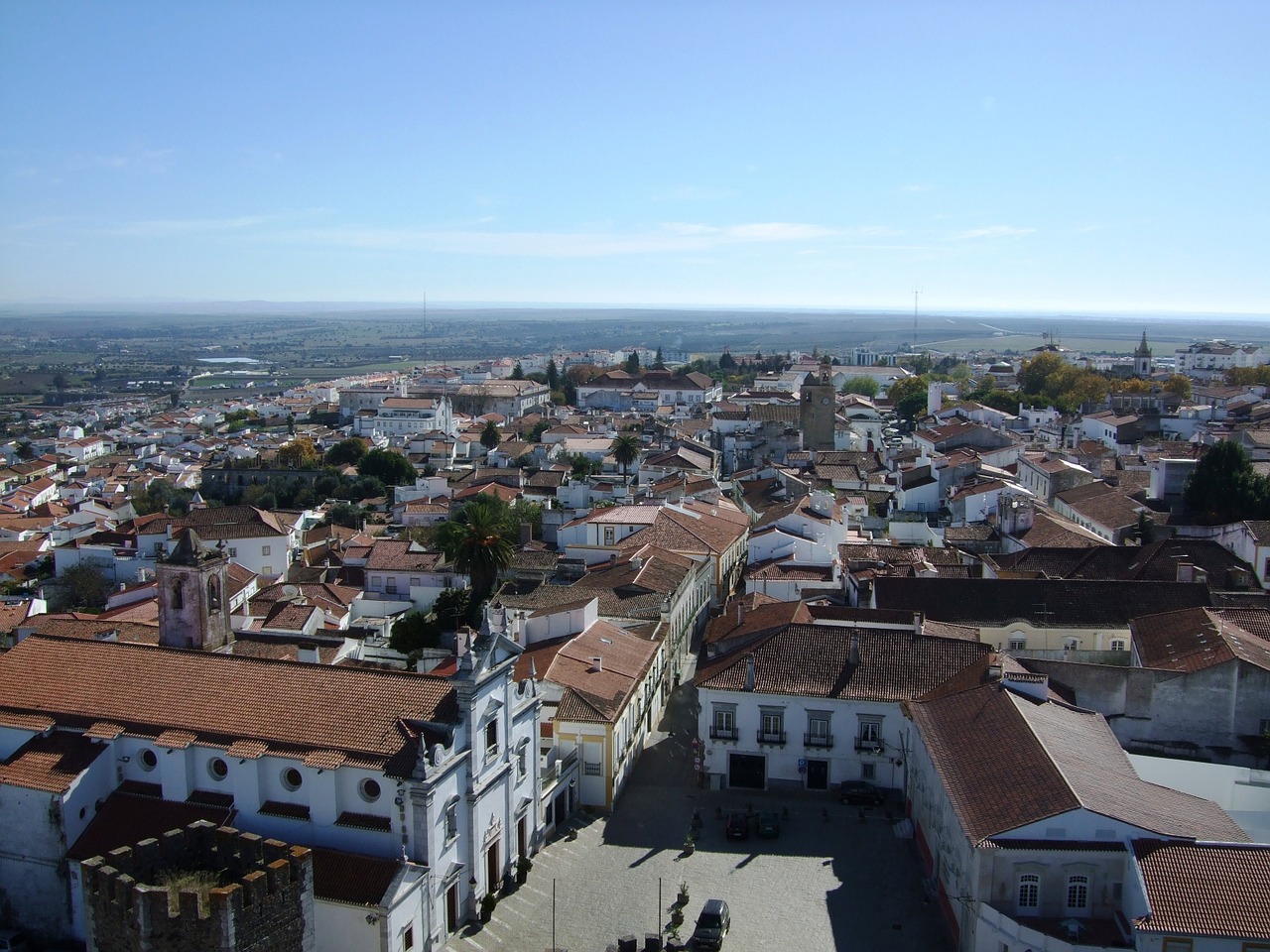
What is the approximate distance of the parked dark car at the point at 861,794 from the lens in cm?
2758

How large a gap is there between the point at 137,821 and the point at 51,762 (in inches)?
90.9

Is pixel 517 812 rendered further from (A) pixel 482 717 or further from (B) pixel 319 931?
(B) pixel 319 931

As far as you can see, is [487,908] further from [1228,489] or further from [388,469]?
[388,469]

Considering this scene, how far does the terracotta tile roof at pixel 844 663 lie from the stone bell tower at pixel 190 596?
12.9 metres

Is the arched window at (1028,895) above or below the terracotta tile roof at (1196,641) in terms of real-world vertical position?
below

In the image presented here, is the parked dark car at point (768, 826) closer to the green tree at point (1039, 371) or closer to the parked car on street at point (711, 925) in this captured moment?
the parked car on street at point (711, 925)

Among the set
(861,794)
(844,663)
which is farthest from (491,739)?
(844,663)

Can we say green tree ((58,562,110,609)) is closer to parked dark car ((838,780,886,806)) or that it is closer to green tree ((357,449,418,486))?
green tree ((357,449,418,486))

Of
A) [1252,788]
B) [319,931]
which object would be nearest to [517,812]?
[319,931]

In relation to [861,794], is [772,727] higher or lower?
higher

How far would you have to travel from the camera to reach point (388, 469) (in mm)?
85062

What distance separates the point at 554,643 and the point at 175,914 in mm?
16027

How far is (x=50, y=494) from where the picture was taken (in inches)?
3492

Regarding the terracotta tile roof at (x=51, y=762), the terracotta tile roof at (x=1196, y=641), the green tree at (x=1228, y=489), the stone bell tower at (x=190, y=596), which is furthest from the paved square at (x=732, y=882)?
the green tree at (x=1228, y=489)
